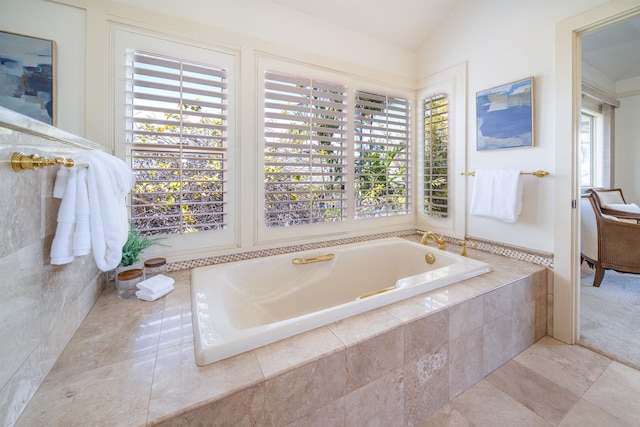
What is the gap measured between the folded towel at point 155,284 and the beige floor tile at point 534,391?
1.92 metres

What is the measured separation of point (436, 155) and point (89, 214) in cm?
263

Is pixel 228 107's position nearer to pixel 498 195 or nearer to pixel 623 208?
pixel 498 195

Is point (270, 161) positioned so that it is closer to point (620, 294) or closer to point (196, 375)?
point (196, 375)

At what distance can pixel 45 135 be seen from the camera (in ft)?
2.69

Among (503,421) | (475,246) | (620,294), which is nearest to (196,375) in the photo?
(503,421)

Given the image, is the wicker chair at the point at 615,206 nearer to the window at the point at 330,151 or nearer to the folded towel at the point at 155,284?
the window at the point at 330,151

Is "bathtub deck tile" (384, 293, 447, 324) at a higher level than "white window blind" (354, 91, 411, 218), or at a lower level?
lower

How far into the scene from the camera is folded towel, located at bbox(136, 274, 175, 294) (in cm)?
134

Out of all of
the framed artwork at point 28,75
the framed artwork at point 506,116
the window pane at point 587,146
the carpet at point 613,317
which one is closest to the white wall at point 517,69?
the framed artwork at point 506,116

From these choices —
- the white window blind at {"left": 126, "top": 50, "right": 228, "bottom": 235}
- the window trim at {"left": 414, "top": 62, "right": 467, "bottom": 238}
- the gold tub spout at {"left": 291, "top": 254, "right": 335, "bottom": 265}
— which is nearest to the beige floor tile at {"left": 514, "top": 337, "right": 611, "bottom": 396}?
the window trim at {"left": 414, "top": 62, "right": 467, "bottom": 238}

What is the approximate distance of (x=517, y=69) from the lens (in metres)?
1.92

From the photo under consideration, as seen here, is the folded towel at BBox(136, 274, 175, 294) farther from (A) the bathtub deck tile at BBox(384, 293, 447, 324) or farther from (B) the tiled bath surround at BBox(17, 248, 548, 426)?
(A) the bathtub deck tile at BBox(384, 293, 447, 324)

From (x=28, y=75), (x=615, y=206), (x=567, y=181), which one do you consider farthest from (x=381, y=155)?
(x=615, y=206)

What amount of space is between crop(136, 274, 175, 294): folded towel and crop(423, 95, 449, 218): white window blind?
2.37m
